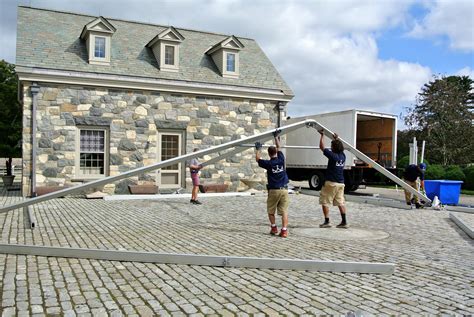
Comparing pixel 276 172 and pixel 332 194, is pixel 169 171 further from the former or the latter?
pixel 276 172

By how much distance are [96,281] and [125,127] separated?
37.3ft

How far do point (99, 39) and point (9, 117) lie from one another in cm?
1923

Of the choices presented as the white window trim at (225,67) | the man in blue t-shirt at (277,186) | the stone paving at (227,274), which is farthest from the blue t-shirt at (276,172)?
the white window trim at (225,67)

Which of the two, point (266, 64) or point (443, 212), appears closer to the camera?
point (443, 212)

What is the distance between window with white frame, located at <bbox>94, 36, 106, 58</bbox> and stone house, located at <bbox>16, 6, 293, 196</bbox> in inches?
1.7

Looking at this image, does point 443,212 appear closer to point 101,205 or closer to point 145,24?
point 101,205

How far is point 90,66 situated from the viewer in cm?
1575

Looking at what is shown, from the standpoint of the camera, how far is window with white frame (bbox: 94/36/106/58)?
52.9ft

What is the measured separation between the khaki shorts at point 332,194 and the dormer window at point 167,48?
1002 cm

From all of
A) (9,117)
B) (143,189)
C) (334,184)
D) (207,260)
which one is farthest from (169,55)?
(9,117)

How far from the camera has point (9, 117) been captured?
31.6 m

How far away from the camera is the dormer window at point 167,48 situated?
56.1ft

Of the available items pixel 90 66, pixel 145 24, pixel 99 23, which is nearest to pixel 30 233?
pixel 90 66

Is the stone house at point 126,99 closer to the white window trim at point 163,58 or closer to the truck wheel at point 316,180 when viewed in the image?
the white window trim at point 163,58
